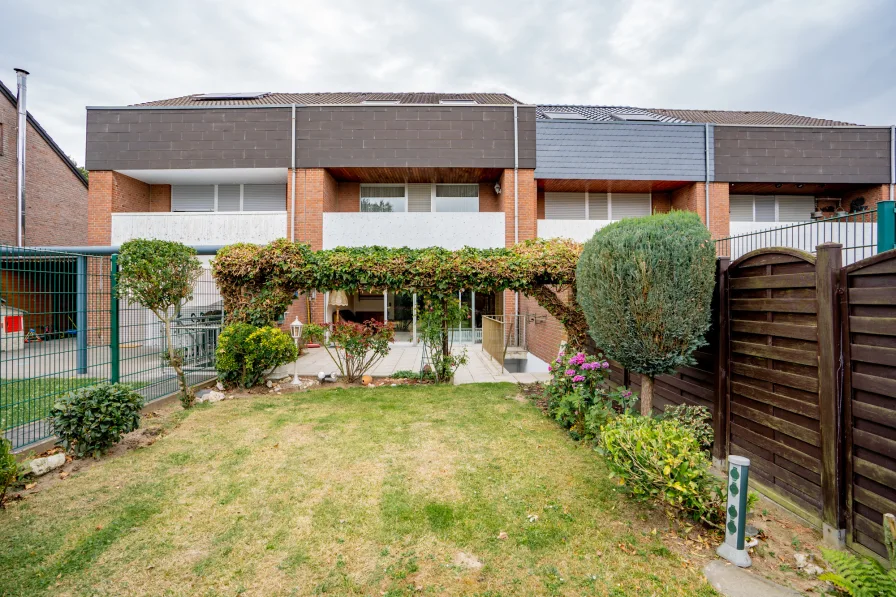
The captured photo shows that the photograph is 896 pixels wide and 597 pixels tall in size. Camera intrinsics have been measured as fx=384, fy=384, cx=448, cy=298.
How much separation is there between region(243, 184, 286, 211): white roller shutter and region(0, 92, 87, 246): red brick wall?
26.4ft

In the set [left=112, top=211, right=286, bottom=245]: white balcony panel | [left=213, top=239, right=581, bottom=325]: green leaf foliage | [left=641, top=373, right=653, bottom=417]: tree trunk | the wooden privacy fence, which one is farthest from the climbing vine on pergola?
[left=112, top=211, right=286, bottom=245]: white balcony panel

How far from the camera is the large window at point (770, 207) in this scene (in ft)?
44.3

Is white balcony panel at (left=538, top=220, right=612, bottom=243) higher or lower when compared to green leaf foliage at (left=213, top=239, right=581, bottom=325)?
higher

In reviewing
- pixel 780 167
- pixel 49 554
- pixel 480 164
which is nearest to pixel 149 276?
pixel 49 554

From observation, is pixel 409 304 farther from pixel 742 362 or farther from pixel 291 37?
pixel 742 362

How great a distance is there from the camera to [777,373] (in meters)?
2.81

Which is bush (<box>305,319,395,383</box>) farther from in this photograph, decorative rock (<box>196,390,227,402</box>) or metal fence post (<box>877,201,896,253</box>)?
metal fence post (<box>877,201,896,253</box>)

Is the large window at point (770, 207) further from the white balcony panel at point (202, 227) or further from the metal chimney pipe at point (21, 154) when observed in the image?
the metal chimney pipe at point (21, 154)

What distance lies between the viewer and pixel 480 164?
1148 cm

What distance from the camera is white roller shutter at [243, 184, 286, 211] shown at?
13.0 meters

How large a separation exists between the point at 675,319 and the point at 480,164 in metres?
9.32

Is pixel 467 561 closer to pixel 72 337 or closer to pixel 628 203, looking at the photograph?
pixel 72 337

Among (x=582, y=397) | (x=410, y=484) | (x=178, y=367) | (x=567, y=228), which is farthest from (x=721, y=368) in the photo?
(x=567, y=228)

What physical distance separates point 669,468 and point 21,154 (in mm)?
20530
